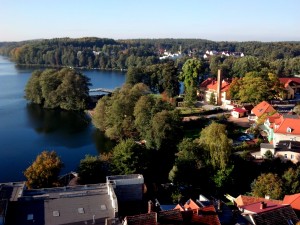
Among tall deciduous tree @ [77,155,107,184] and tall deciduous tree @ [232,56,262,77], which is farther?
tall deciduous tree @ [232,56,262,77]

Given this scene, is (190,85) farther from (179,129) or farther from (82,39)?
(82,39)

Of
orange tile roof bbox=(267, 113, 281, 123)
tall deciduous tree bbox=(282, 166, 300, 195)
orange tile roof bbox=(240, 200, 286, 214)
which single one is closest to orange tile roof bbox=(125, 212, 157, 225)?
orange tile roof bbox=(240, 200, 286, 214)

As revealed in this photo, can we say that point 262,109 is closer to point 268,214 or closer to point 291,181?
point 291,181

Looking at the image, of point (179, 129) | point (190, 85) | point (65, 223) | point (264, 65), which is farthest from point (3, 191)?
point (264, 65)

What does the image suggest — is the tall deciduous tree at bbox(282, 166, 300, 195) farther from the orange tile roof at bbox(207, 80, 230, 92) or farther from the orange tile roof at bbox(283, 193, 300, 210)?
the orange tile roof at bbox(207, 80, 230, 92)

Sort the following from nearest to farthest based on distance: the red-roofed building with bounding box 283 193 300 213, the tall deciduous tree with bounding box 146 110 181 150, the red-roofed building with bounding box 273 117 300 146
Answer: the red-roofed building with bounding box 283 193 300 213 → the red-roofed building with bounding box 273 117 300 146 → the tall deciduous tree with bounding box 146 110 181 150

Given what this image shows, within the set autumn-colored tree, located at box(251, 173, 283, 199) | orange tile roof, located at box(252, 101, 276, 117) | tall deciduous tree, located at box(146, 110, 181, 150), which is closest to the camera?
→ autumn-colored tree, located at box(251, 173, 283, 199)

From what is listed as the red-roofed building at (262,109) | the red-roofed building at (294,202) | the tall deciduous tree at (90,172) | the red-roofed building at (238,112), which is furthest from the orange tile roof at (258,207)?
the red-roofed building at (238,112)
